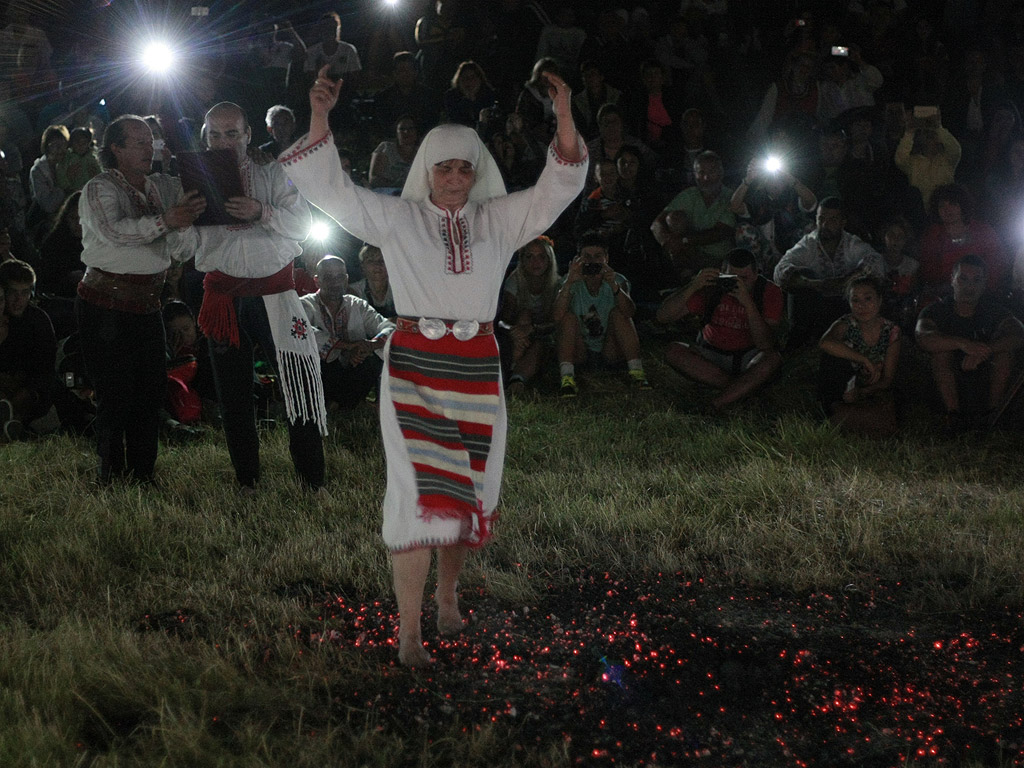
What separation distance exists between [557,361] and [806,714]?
15.4 feet

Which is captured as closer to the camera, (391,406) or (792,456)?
(391,406)

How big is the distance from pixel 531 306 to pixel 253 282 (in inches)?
128

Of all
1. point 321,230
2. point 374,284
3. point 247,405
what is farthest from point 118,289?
point 321,230

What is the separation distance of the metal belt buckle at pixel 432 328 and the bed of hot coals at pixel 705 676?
1.07m

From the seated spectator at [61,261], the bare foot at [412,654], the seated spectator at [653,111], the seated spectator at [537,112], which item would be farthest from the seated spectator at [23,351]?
the seated spectator at [653,111]

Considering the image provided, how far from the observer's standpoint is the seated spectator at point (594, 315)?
7352 millimetres

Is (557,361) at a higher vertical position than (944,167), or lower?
lower

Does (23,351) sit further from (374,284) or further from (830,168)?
(830,168)

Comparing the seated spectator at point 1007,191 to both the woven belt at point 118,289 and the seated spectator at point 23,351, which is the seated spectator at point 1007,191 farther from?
the seated spectator at point 23,351

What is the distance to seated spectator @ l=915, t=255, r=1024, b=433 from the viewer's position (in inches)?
250

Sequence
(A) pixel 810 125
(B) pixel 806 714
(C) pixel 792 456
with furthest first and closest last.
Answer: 1. (A) pixel 810 125
2. (C) pixel 792 456
3. (B) pixel 806 714

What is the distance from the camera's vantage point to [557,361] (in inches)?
301

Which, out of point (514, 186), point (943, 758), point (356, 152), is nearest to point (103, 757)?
point (943, 758)

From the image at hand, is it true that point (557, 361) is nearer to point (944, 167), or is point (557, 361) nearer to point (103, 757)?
point (944, 167)
